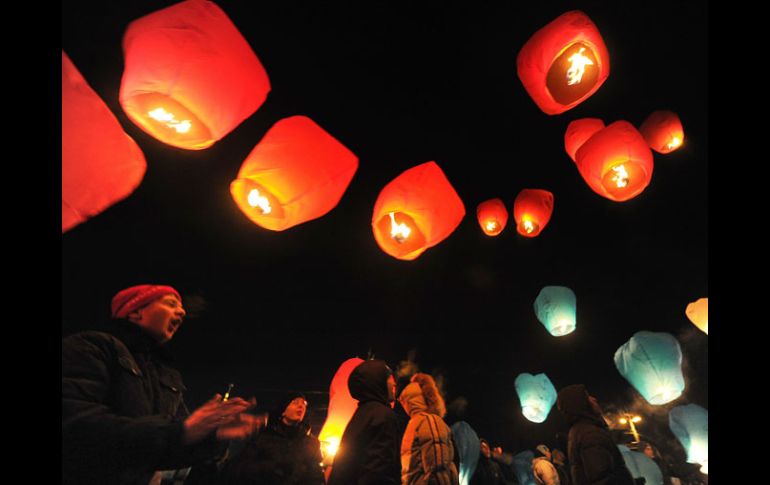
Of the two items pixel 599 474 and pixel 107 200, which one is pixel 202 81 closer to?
pixel 107 200

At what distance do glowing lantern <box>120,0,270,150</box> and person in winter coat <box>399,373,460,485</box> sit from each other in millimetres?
3431

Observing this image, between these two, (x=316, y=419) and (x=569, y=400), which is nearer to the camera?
(x=569, y=400)

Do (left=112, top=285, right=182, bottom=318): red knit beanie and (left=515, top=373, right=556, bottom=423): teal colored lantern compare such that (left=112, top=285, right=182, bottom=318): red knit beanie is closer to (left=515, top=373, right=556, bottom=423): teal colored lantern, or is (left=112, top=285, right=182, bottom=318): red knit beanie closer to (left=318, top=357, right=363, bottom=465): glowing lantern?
(left=318, top=357, right=363, bottom=465): glowing lantern

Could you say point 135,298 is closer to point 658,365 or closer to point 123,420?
point 123,420

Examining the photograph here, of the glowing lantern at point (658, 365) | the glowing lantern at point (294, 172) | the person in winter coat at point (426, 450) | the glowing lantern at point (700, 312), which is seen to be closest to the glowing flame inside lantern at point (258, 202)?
the glowing lantern at point (294, 172)

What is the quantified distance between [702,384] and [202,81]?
62.9ft

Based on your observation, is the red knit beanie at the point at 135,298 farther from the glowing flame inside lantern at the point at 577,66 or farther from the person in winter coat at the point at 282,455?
the glowing flame inside lantern at the point at 577,66

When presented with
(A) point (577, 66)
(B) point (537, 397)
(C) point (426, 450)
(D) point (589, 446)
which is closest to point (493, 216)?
(A) point (577, 66)

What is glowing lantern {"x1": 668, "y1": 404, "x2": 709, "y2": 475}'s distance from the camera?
8.40 metres

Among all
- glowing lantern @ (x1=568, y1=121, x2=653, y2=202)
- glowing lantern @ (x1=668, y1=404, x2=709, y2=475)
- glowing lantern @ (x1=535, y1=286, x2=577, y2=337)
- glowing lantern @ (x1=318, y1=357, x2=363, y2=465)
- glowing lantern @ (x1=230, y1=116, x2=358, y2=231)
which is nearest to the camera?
glowing lantern @ (x1=230, y1=116, x2=358, y2=231)

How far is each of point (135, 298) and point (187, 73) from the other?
1.80 metres

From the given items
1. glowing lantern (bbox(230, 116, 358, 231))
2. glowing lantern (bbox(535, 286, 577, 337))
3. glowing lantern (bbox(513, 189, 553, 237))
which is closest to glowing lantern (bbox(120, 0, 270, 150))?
glowing lantern (bbox(230, 116, 358, 231))

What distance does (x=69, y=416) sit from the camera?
1396 millimetres

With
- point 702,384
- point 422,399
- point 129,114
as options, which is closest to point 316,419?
point 702,384
